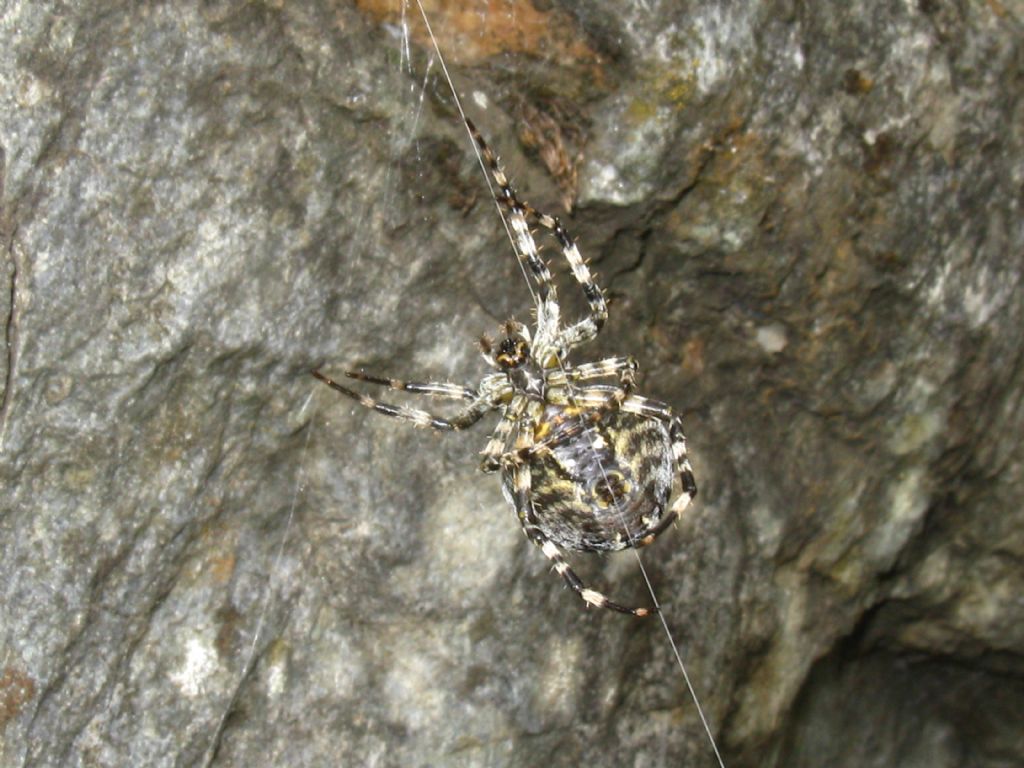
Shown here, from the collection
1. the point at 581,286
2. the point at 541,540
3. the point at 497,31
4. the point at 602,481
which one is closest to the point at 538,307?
the point at 581,286

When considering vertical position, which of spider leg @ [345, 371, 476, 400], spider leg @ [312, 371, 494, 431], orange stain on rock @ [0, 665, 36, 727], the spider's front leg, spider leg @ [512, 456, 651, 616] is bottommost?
orange stain on rock @ [0, 665, 36, 727]

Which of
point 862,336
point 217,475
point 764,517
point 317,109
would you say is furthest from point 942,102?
point 217,475

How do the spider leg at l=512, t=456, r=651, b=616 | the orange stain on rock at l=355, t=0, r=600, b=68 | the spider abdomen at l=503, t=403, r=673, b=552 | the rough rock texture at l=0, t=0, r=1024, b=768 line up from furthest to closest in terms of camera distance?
the spider leg at l=512, t=456, r=651, b=616 < the spider abdomen at l=503, t=403, r=673, b=552 < the orange stain on rock at l=355, t=0, r=600, b=68 < the rough rock texture at l=0, t=0, r=1024, b=768

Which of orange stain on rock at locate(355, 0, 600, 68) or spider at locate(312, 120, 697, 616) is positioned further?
spider at locate(312, 120, 697, 616)

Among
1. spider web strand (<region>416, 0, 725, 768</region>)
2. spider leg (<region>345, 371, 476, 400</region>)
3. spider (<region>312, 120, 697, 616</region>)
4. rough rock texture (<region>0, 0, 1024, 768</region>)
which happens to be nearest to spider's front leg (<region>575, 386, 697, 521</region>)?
spider (<region>312, 120, 697, 616</region>)

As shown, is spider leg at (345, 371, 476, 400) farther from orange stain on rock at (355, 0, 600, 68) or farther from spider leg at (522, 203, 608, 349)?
orange stain on rock at (355, 0, 600, 68)

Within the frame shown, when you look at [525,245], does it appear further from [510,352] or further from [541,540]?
[541,540]
